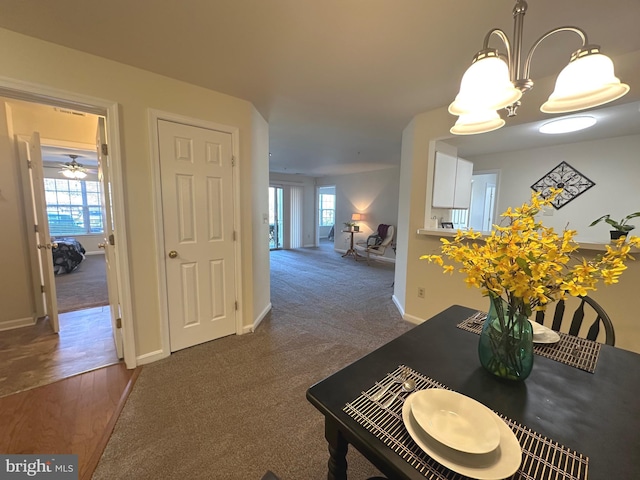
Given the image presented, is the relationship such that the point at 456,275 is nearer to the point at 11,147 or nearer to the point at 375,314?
the point at 375,314

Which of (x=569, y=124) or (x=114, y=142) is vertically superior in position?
(x=569, y=124)

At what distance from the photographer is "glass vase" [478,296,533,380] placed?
2.89 feet

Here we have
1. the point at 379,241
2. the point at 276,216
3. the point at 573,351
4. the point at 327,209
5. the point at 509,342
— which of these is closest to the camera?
the point at 509,342

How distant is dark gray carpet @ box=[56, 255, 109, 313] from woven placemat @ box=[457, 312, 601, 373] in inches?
174

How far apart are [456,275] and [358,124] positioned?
2.04 metres

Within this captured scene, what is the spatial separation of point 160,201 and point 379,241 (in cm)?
509

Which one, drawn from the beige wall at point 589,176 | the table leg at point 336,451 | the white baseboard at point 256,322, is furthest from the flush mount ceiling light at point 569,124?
the white baseboard at point 256,322

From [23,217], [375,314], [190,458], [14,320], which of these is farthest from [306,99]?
[14,320]

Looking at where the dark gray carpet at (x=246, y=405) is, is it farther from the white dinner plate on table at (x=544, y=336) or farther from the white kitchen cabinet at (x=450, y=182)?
the white kitchen cabinet at (x=450, y=182)

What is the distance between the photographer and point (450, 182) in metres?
3.06

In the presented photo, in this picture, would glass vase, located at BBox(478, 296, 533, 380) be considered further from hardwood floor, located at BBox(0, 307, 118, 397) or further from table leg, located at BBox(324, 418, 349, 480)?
hardwood floor, located at BBox(0, 307, 118, 397)

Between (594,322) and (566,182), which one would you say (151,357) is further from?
(566,182)

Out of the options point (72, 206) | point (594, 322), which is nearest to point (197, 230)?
point (594, 322)

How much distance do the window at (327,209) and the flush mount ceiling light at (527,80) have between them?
325 inches
